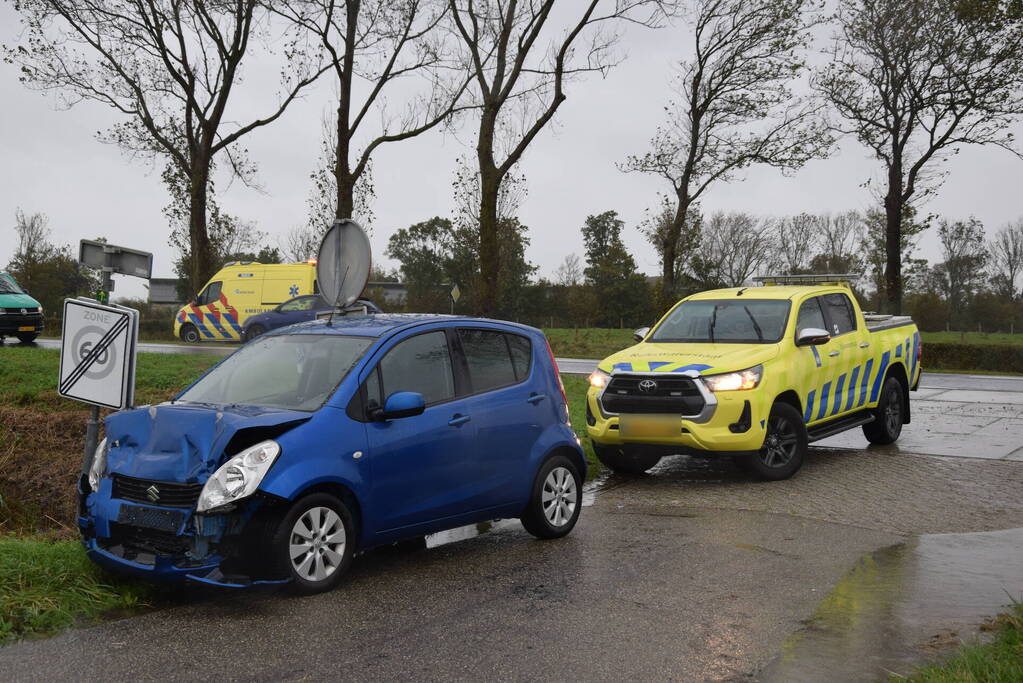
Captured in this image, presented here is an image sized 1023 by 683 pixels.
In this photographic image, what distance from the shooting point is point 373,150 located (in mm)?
24688

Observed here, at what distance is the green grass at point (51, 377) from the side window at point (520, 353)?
23.0 ft

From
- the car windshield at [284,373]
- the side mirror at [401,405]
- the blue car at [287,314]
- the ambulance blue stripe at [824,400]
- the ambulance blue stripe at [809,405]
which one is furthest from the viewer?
the blue car at [287,314]

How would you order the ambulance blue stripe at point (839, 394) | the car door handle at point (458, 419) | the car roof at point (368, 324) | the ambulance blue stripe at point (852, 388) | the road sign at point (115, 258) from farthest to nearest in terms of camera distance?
1. the ambulance blue stripe at point (852, 388)
2. the ambulance blue stripe at point (839, 394)
3. the road sign at point (115, 258)
4. the car roof at point (368, 324)
5. the car door handle at point (458, 419)

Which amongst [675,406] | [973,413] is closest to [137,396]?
[675,406]

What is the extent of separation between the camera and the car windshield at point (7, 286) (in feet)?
79.7

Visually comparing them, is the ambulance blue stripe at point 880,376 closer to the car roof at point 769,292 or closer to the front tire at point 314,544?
the car roof at point 769,292

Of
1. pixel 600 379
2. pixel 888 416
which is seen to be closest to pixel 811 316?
pixel 888 416

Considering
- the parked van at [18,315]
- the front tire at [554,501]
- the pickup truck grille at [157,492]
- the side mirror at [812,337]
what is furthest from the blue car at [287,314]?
the pickup truck grille at [157,492]

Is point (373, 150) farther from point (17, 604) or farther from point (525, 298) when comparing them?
point (525, 298)

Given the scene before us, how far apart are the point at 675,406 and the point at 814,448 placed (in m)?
3.67

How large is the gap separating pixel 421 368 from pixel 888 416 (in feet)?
25.2

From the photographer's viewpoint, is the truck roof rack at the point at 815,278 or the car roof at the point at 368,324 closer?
the car roof at the point at 368,324

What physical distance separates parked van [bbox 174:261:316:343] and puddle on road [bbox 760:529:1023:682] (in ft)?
78.4

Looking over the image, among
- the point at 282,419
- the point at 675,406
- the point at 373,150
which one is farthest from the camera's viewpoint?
the point at 373,150
